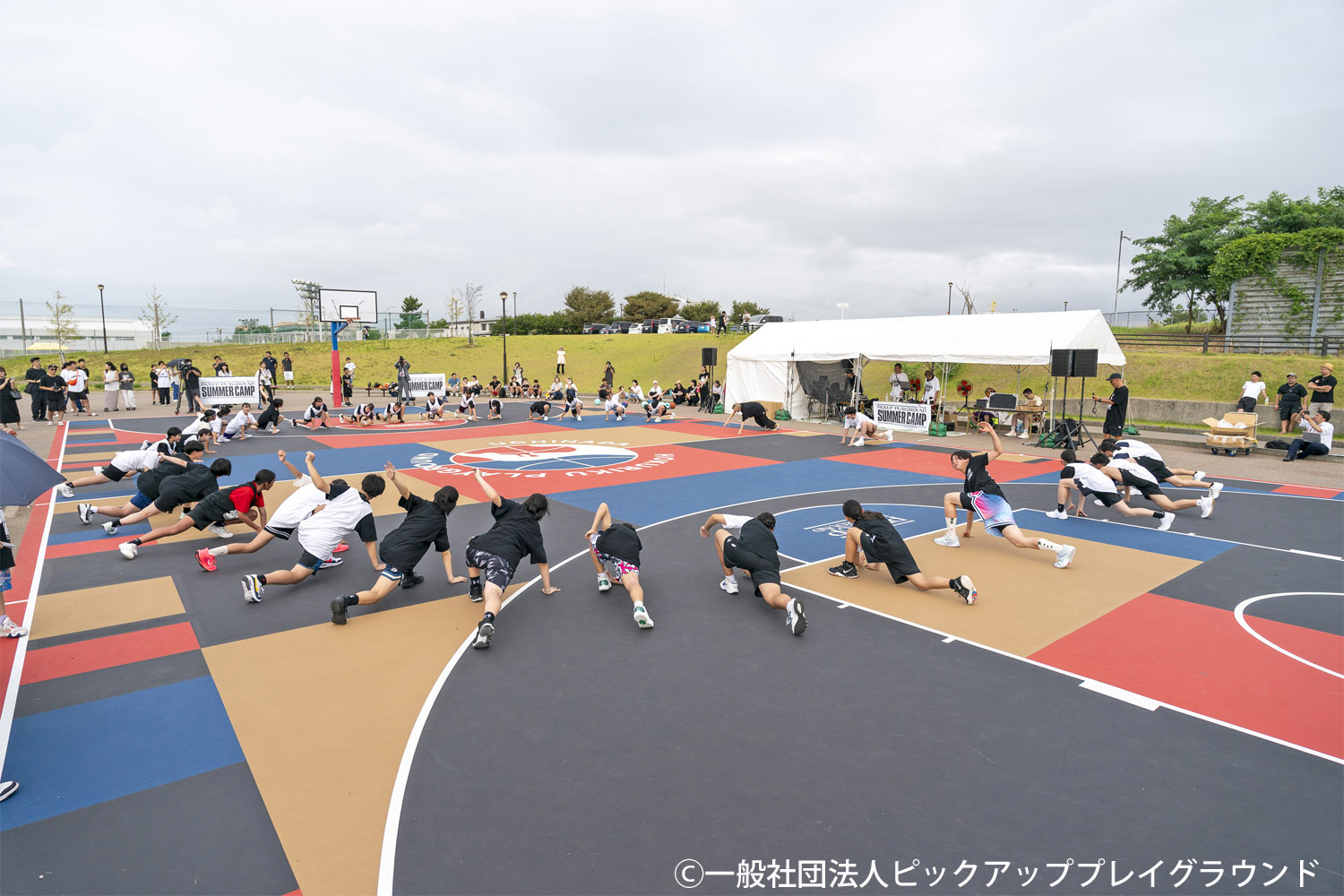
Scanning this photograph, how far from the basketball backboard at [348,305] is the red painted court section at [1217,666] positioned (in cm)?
3302

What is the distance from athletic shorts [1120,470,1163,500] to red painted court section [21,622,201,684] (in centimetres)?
1277

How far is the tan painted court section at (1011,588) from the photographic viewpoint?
6.93 m

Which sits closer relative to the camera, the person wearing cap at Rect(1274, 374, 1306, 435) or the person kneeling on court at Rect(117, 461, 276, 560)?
the person kneeling on court at Rect(117, 461, 276, 560)

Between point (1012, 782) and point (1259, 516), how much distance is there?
10.6 meters

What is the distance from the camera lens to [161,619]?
6.94 metres

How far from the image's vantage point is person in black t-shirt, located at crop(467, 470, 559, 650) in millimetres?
6727

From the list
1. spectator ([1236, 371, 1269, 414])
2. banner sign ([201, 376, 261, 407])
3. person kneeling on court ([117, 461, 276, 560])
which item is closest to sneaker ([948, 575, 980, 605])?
person kneeling on court ([117, 461, 276, 560])

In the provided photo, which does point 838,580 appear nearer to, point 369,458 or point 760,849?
point 760,849

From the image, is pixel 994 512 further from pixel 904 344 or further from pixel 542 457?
pixel 904 344

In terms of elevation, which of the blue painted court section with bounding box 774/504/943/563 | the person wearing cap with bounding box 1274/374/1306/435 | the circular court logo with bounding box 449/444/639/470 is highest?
the person wearing cap with bounding box 1274/374/1306/435

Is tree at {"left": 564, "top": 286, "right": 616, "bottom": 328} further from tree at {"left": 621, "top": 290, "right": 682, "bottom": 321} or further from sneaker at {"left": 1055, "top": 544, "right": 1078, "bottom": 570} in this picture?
sneaker at {"left": 1055, "top": 544, "right": 1078, "bottom": 570}

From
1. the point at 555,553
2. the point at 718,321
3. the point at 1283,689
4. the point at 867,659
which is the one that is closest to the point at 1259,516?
the point at 1283,689

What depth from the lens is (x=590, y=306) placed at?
265 ft

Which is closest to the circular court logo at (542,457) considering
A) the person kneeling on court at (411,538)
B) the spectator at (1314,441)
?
the person kneeling on court at (411,538)
